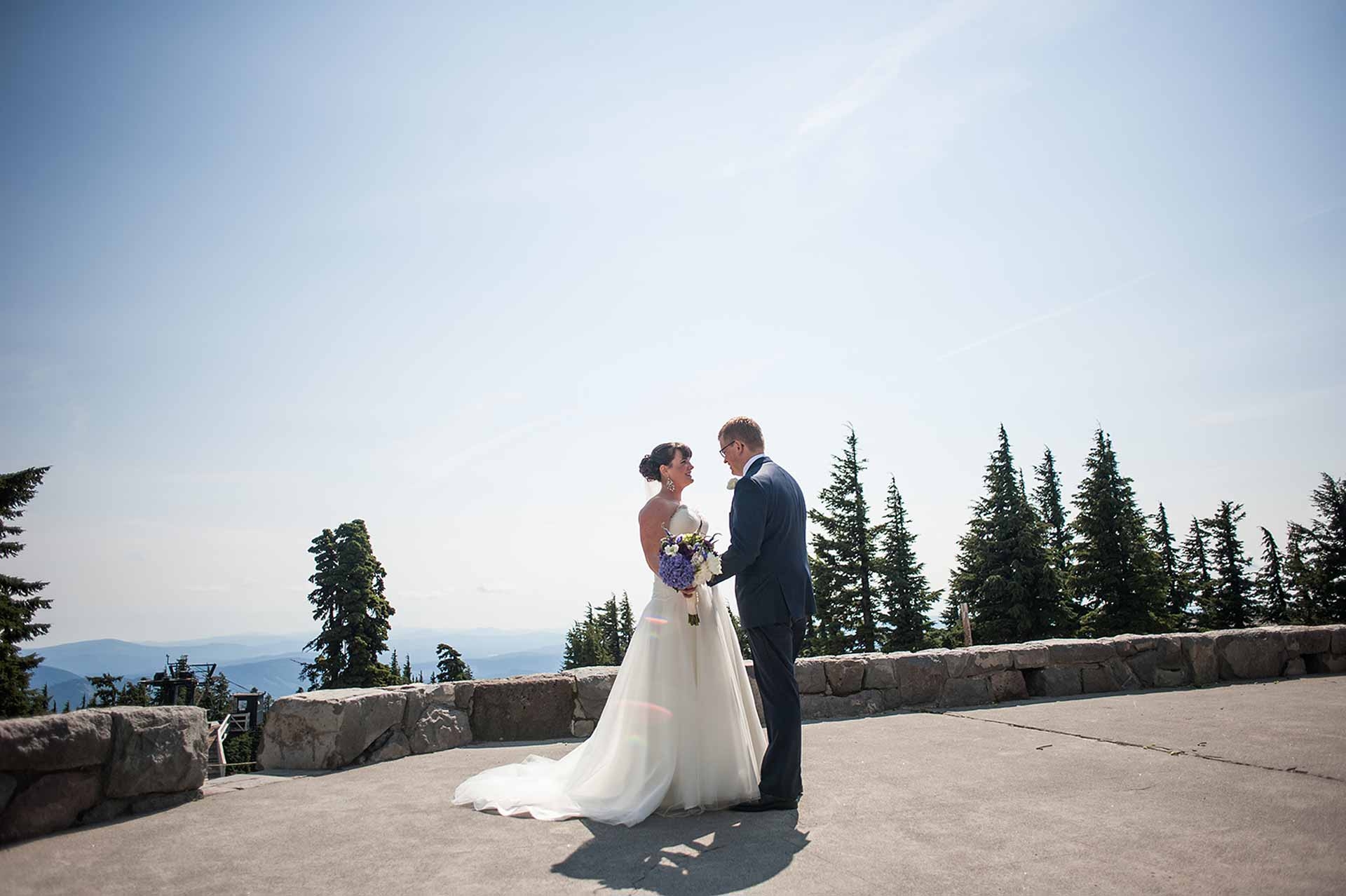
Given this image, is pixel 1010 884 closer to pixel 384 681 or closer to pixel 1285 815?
pixel 1285 815

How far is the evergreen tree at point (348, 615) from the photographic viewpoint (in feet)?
94.8

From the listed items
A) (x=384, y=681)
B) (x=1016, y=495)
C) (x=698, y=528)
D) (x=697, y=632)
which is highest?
(x=1016, y=495)

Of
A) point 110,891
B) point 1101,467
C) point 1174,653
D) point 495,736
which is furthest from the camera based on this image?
point 1101,467

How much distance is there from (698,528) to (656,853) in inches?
79.5

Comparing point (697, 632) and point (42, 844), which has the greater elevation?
point (697, 632)

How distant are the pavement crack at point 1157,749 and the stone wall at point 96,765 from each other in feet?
18.9

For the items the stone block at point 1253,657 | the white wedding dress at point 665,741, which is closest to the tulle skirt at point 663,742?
the white wedding dress at point 665,741

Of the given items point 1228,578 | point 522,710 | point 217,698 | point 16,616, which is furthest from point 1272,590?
point 217,698

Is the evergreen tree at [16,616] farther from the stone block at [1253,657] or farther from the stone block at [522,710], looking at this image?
the stone block at [1253,657]

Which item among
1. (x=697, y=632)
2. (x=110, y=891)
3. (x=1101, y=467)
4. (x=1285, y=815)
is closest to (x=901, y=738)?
(x=697, y=632)

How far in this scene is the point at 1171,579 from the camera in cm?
3350

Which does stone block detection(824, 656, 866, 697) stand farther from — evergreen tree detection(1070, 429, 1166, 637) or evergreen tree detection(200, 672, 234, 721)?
evergreen tree detection(200, 672, 234, 721)

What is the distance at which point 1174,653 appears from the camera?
8547mm

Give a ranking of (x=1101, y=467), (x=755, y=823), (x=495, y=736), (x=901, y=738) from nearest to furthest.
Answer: (x=755, y=823) → (x=901, y=738) → (x=495, y=736) → (x=1101, y=467)
